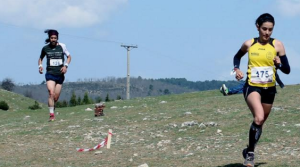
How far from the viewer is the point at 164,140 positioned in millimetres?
14289

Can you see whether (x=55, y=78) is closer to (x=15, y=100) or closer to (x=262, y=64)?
(x=262, y=64)

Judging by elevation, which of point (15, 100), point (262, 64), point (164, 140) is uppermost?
point (262, 64)

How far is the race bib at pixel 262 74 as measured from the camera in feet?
32.3

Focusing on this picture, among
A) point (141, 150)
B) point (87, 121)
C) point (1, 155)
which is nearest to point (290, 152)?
point (141, 150)

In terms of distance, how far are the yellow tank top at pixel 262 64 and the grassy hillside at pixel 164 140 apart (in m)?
1.30

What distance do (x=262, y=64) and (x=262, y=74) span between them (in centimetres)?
15

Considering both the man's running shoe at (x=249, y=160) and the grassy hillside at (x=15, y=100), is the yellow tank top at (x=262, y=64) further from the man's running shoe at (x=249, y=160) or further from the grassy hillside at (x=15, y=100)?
the grassy hillside at (x=15, y=100)

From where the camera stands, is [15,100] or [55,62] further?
[15,100]

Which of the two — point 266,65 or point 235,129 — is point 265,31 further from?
point 235,129

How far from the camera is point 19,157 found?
13258 millimetres

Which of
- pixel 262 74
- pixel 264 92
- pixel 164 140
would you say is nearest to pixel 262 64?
pixel 262 74

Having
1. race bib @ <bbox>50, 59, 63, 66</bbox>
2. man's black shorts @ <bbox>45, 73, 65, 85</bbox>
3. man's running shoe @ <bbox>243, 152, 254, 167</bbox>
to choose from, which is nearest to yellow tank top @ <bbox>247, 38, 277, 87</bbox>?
man's running shoe @ <bbox>243, 152, 254, 167</bbox>

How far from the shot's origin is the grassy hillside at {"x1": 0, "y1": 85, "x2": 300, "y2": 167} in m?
11.6

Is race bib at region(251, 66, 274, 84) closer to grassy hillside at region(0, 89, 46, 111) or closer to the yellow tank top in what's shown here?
the yellow tank top
